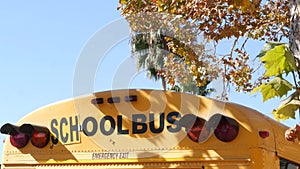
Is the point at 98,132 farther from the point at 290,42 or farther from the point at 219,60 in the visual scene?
the point at 219,60

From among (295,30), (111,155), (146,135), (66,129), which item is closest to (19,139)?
(66,129)

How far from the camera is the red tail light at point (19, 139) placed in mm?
4723

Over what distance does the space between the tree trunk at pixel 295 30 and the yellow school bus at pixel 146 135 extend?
2.16ft

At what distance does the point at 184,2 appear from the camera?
9.67 meters

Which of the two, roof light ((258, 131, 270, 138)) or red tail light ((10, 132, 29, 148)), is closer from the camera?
roof light ((258, 131, 270, 138))

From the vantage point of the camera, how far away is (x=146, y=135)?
4254 mm

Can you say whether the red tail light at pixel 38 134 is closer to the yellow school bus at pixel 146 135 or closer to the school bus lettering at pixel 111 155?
the yellow school bus at pixel 146 135

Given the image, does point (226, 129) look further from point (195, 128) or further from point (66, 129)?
point (66, 129)

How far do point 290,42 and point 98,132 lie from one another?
5.86 feet

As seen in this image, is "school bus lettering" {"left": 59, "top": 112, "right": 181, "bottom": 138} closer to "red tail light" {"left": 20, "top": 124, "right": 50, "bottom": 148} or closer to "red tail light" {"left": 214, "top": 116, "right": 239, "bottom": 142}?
"red tail light" {"left": 20, "top": 124, "right": 50, "bottom": 148}

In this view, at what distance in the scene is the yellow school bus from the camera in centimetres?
400

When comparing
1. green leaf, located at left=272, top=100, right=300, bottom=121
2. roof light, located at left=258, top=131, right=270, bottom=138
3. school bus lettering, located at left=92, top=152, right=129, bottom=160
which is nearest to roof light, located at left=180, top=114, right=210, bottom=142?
roof light, located at left=258, top=131, right=270, bottom=138

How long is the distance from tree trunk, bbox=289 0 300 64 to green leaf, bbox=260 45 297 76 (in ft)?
0.44

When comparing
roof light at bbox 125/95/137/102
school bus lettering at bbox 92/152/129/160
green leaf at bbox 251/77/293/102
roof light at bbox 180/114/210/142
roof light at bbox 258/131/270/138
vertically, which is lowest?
school bus lettering at bbox 92/152/129/160
